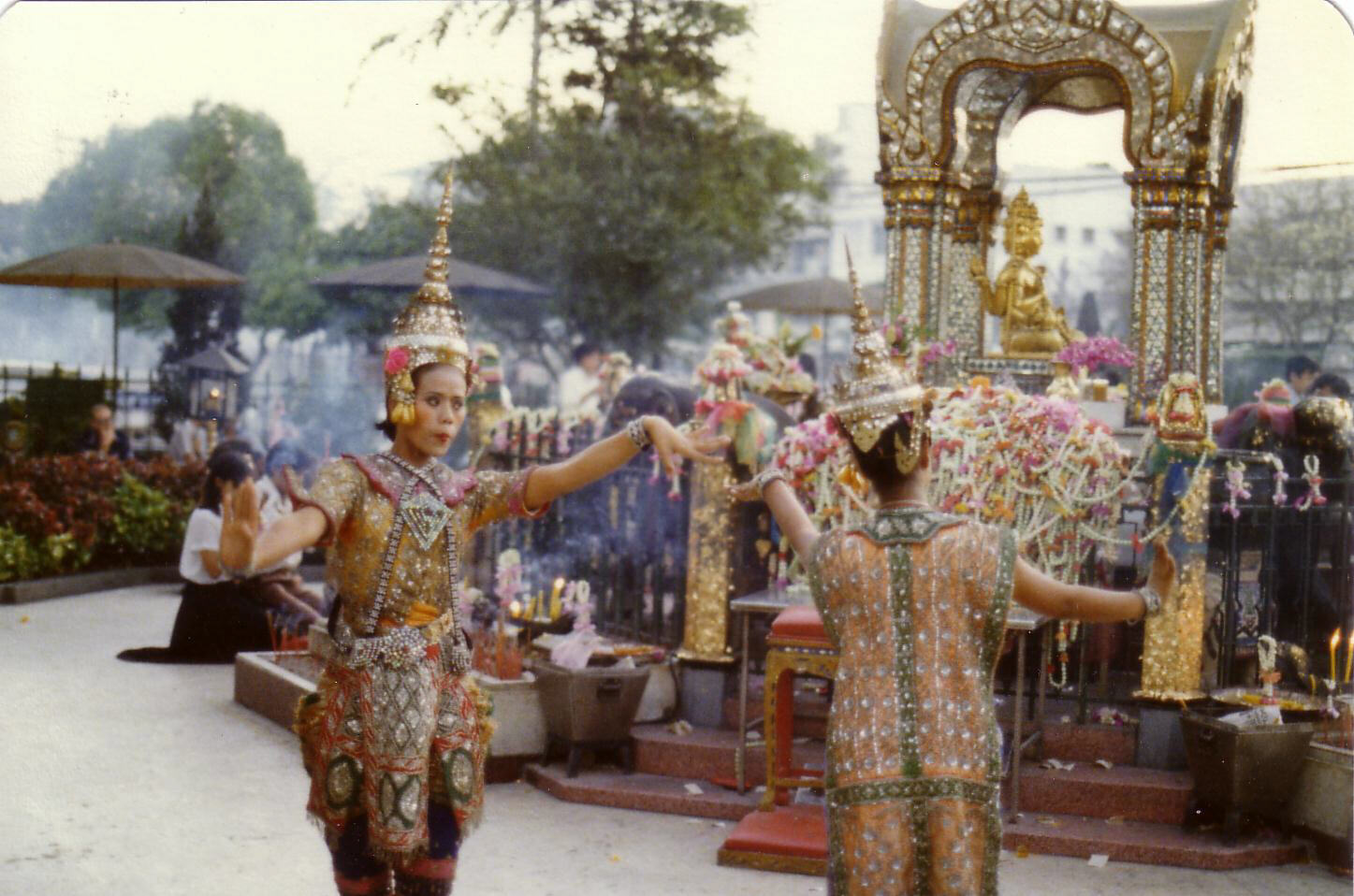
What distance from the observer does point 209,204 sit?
28.7 m

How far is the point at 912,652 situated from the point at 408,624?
151cm

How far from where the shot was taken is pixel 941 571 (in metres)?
3.74

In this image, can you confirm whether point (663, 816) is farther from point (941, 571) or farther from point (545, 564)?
point (941, 571)

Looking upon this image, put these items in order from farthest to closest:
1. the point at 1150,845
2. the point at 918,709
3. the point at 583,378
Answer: the point at 583,378 → the point at 1150,845 → the point at 918,709

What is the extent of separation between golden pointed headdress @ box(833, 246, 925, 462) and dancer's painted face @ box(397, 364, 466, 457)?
121 centimetres

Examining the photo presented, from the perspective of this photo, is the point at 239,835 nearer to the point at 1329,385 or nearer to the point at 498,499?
the point at 498,499

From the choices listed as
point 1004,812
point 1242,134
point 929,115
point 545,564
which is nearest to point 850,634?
point 1004,812

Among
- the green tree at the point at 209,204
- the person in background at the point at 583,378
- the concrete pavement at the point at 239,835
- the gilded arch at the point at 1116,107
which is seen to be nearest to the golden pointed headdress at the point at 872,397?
the concrete pavement at the point at 239,835

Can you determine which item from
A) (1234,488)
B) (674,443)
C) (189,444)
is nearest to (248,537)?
(674,443)

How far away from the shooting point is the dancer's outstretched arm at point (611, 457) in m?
4.35

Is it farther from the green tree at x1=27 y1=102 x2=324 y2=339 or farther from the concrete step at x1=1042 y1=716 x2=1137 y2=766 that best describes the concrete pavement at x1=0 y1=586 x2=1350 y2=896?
the green tree at x1=27 y1=102 x2=324 y2=339

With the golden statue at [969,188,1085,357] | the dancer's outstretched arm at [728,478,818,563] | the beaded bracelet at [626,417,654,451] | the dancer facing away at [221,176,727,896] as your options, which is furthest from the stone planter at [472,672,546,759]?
the golden statue at [969,188,1085,357]

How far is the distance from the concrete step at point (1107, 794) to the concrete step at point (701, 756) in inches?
41.7

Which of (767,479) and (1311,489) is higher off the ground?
(767,479)
